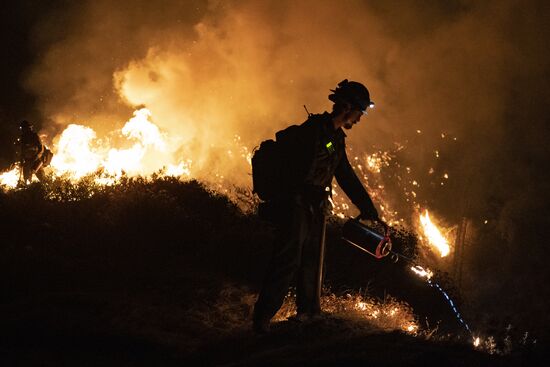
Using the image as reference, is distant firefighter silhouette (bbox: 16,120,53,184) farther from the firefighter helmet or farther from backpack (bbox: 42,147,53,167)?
the firefighter helmet

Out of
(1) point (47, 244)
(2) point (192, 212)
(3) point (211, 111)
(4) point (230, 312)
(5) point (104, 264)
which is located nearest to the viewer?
(4) point (230, 312)

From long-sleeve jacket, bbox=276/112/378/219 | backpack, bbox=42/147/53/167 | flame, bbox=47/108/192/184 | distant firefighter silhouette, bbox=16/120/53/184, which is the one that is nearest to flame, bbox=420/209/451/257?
flame, bbox=47/108/192/184

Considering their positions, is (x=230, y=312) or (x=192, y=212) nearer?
(x=230, y=312)

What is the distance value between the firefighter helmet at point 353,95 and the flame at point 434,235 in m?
45.7

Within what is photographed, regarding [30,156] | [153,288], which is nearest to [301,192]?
[153,288]

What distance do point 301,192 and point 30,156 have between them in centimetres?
1168

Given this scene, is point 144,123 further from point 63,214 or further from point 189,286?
point 189,286

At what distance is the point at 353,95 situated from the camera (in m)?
4.57

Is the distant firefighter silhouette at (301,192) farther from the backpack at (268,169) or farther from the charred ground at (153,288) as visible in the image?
the charred ground at (153,288)

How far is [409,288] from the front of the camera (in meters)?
13.5

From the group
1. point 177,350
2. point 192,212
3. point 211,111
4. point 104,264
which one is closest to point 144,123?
point 211,111

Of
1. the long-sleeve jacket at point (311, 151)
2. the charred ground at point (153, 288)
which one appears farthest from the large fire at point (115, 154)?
the long-sleeve jacket at point (311, 151)

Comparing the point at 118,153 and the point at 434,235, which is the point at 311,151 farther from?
the point at 434,235

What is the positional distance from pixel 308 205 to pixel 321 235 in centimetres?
40
